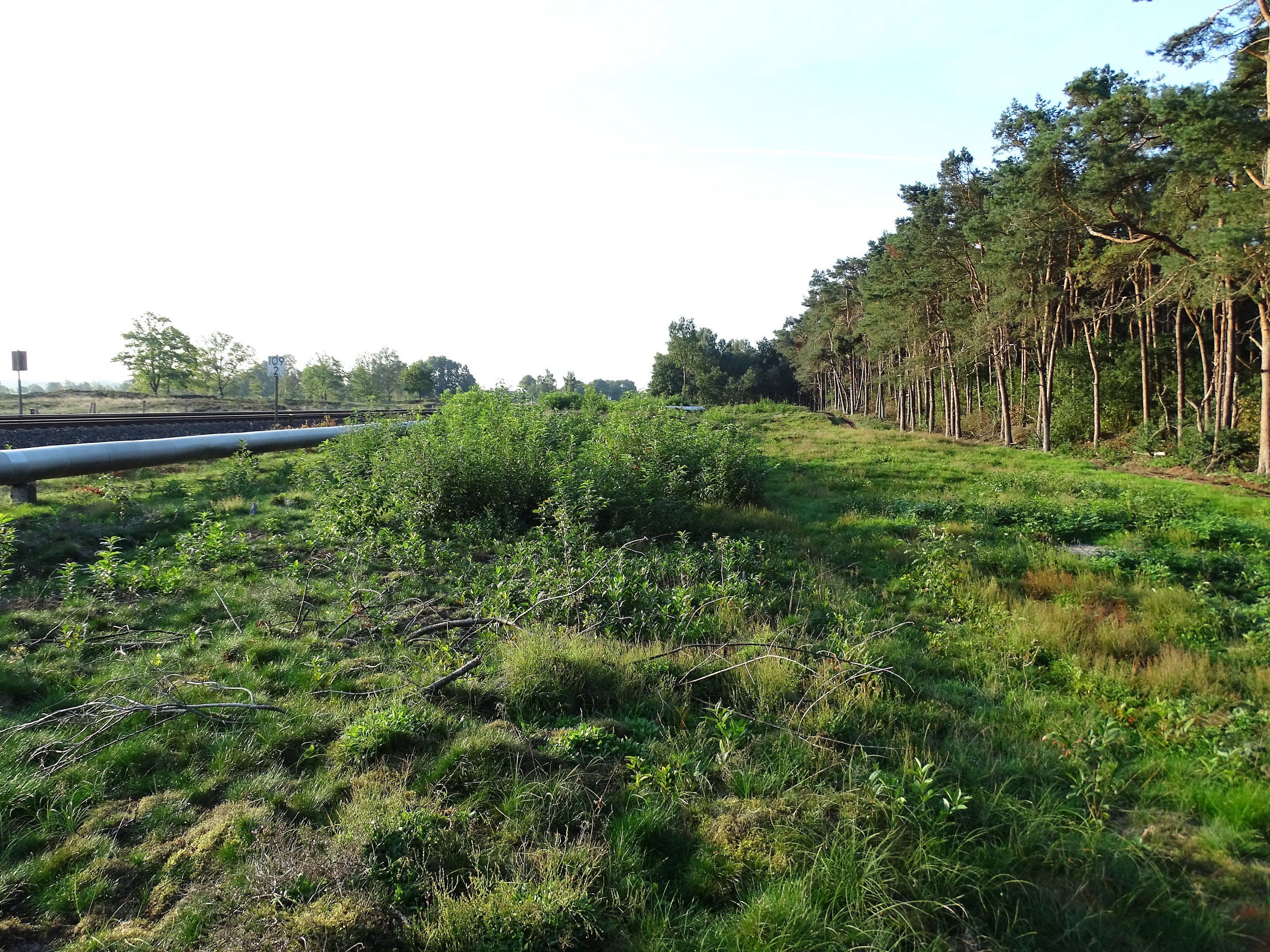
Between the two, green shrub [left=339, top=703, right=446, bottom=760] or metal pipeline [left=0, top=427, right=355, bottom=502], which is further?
metal pipeline [left=0, top=427, right=355, bottom=502]

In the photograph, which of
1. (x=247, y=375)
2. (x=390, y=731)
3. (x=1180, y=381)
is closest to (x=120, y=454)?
(x=390, y=731)

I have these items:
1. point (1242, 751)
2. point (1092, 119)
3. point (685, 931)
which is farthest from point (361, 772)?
point (1092, 119)

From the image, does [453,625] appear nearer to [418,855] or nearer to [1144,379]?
[418,855]

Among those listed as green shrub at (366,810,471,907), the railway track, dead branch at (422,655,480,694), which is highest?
the railway track

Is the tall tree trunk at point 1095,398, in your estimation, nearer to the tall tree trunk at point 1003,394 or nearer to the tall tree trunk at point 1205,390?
the tall tree trunk at point 1205,390

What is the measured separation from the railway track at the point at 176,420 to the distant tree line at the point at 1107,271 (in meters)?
18.6

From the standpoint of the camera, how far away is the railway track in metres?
15.8

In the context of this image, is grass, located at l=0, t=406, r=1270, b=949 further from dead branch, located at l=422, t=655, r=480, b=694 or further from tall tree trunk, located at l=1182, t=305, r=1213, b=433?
tall tree trunk, located at l=1182, t=305, r=1213, b=433

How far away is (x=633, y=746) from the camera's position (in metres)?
4.05

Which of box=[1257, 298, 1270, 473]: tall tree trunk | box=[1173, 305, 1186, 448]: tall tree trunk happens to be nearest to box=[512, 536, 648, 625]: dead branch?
box=[1257, 298, 1270, 473]: tall tree trunk

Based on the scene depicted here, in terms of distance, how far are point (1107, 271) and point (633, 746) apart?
24066 millimetres

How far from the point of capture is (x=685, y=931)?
9.08 ft

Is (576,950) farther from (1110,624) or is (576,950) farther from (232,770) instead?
(1110,624)

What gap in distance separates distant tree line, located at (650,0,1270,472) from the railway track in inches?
730
